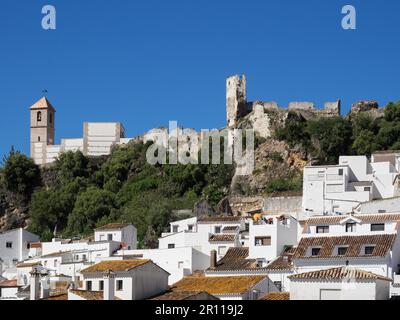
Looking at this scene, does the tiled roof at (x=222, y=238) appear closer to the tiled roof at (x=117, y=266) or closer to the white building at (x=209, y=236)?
the white building at (x=209, y=236)

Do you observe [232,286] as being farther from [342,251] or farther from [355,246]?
[355,246]

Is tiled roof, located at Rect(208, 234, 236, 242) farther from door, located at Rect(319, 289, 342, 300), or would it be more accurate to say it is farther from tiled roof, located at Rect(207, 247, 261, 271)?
door, located at Rect(319, 289, 342, 300)

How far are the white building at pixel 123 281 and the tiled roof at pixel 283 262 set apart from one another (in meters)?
5.65

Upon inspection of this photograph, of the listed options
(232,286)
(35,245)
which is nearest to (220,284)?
(232,286)

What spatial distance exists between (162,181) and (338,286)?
49311mm

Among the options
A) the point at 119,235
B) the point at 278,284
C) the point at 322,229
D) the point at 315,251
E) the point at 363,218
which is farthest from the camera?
the point at 119,235

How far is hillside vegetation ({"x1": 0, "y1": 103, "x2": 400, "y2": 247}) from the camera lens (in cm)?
7256

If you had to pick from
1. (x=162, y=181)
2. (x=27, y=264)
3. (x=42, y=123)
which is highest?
(x=42, y=123)

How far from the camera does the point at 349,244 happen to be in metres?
42.5
